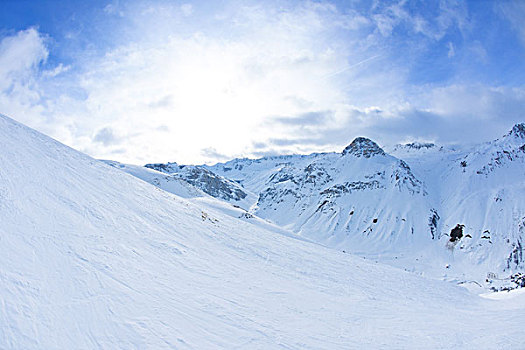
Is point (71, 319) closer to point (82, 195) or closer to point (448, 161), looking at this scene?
point (82, 195)

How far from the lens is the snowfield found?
7.02 metres

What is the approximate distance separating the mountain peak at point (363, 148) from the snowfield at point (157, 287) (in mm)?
147227

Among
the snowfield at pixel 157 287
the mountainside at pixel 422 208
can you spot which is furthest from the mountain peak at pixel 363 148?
the snowfield at pixel 157 287

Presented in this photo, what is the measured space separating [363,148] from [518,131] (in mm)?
64601

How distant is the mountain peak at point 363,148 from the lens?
16000 cm

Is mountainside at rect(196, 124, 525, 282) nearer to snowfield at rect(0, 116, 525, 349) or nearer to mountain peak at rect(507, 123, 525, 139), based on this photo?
mountain peak at rect(507, 123, 525, 139)

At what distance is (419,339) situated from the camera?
1055 centimetres

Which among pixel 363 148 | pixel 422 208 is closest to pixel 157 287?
pixel 422 208

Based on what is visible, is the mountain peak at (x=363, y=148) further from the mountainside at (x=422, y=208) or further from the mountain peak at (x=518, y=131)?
the mountain peak at (x=518, y=131)

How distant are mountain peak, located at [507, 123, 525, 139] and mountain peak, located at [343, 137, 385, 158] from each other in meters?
53.4

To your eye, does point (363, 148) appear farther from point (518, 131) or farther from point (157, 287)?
point (157, 287)

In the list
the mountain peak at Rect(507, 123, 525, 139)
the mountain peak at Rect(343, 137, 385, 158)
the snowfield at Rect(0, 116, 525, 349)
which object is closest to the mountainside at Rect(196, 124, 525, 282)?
the mountain peak at Rect(507, 123, 525, 139)

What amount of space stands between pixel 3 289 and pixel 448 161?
595 feet

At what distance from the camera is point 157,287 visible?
9656 mm
